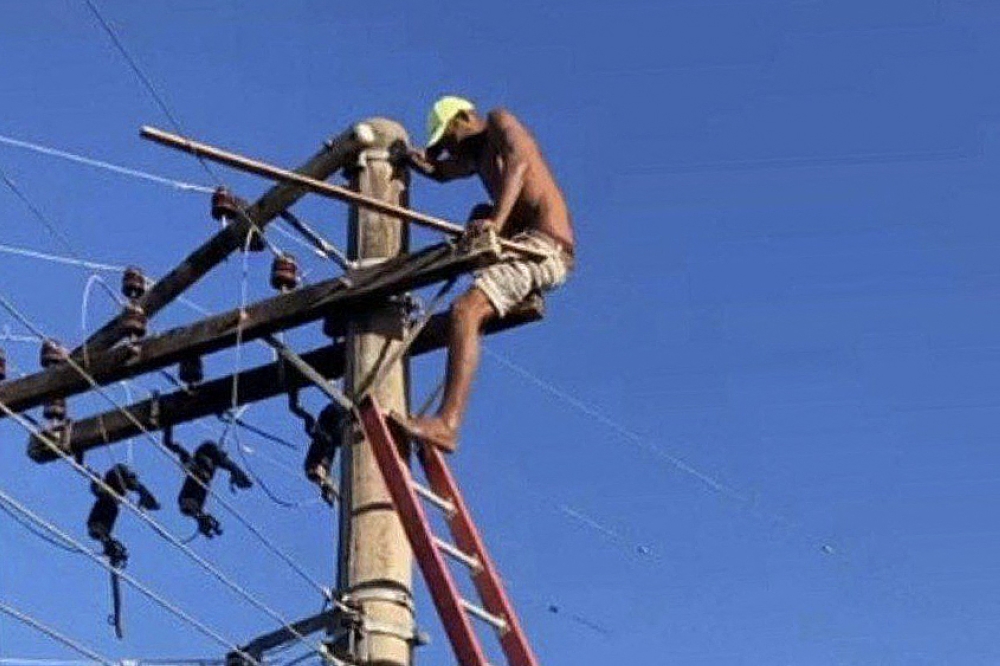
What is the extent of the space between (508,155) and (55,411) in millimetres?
2509

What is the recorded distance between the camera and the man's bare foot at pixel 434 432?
8.72 m

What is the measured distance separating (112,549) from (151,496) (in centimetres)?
33

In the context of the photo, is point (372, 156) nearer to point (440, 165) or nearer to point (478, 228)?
point (440, 165)

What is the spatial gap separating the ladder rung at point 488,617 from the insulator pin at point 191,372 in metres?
1.88

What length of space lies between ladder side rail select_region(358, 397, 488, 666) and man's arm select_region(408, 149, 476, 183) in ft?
4.79

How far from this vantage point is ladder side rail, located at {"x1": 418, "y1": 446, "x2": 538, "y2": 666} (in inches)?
343

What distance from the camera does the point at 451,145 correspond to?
974 cm

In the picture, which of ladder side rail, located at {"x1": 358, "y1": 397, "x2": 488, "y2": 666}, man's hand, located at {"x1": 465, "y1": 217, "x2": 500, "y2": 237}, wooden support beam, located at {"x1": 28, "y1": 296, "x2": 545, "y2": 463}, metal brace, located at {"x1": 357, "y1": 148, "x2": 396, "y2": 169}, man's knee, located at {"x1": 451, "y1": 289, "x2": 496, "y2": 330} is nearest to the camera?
ladder side rail, located at {"x1": 358, "y1": 397, "x2": 488, "y2": 666}

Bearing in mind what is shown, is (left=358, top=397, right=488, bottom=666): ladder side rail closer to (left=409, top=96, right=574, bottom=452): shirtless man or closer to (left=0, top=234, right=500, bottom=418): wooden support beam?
(left=409, top=96, right=574, bottom=452): shirtless man

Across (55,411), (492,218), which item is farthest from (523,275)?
(55,411)

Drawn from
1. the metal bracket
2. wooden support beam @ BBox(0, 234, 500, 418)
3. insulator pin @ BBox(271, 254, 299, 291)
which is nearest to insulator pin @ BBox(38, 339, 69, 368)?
wooden support beam @ BBox(0, 234, 500, 418)

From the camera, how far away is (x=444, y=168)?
977 cm

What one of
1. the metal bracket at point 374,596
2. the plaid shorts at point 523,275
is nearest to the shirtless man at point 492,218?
the plaid shorts at point 523,275

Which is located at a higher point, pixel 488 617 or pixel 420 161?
pixel 420 161
